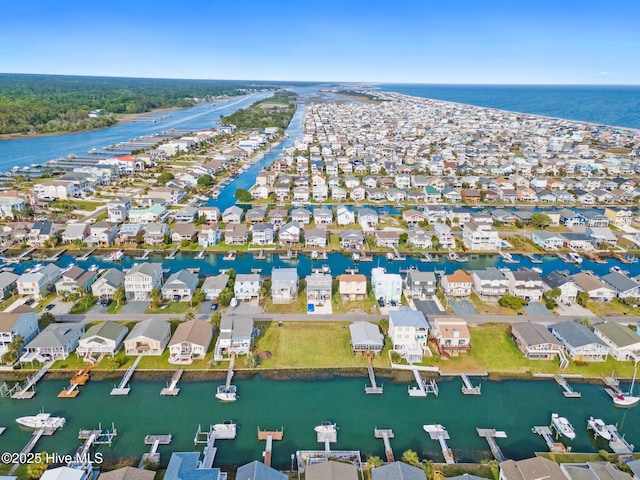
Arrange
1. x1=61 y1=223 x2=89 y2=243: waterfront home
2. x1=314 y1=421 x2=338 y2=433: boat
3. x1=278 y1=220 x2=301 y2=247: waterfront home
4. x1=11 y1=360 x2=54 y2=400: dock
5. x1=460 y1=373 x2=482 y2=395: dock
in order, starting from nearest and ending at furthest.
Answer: x1=314 y1=421 x2=338 y2=433: boat → x1=11 y1=360 x2=54 y2=400: dock → x1=460 y1=373 x2=482 y2=395: dock → x1=61 y1=223 x2=89 y2=243: waterfront home → x1=278 y1=220 x2=301 y2=247: waterfront home

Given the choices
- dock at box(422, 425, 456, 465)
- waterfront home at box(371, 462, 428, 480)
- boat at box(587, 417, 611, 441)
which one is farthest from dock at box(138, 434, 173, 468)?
boat at box(587, 417, 611, 441)

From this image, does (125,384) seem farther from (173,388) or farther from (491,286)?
(491,286)

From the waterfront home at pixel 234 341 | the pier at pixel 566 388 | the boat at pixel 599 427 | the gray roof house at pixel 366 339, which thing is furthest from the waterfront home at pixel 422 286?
the boat at pixel 599 427

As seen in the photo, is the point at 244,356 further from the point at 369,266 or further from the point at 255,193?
the point at 255,193

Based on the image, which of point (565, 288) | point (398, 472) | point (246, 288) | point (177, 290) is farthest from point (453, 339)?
point (177, 290)

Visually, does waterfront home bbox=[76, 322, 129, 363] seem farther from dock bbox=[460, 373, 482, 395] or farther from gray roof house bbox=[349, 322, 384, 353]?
dock bbox=[460, 373, 482, 395]

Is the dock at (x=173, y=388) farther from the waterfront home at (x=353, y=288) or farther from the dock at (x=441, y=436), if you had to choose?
the waterfront home at (x=353, y=288)
